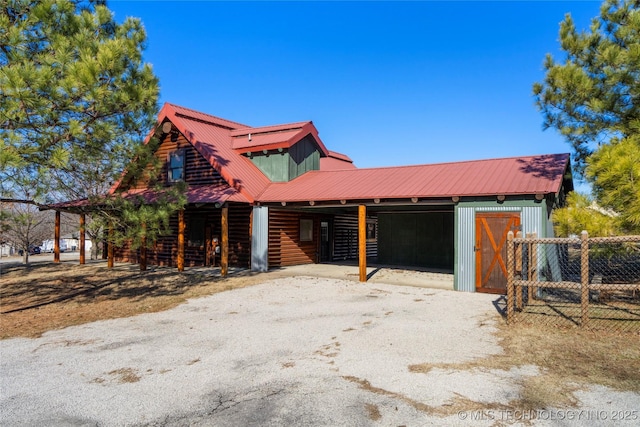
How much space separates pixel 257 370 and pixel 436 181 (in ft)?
32.0

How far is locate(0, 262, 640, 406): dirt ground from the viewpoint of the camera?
493 centimetres

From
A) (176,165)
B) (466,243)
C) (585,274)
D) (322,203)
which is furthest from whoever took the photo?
(176,165)

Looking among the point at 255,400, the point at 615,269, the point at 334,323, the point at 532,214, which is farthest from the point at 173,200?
the point at 615,269

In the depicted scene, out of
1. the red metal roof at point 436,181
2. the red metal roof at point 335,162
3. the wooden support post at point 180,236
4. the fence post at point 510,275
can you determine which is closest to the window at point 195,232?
the wooden support post at point 180,236

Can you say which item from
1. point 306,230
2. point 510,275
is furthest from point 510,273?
point 306,230

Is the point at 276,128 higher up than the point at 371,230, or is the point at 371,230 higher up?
the point at 276,128

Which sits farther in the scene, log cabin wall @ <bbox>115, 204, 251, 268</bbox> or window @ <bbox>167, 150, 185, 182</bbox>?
window @ <bbox>167, 150, 185, 182</bbox>

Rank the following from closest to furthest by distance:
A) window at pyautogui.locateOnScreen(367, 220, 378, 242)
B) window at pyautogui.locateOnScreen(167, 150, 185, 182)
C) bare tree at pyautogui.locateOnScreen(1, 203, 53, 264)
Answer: bare tree at pyautogui.locateOnScreen(1, 203, 53, 264), window at pyautogui.locateOnScreen(167, 150, 185, 182), window at pyautogui.locateOnScreen(367, 220, 378, 242)

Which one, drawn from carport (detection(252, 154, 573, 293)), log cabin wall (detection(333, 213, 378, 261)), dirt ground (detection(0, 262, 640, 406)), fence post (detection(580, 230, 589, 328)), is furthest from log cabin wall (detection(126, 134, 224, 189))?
fence post (detection(580, 230, 589, 328))

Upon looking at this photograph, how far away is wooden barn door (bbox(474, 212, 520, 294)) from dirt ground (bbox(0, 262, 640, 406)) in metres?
4.02

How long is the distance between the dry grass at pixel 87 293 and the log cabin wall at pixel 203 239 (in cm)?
185

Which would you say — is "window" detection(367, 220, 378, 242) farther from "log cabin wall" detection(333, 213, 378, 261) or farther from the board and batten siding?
the board and batten siding

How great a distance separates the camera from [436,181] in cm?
1321

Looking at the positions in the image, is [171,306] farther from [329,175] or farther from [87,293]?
[329,175]
